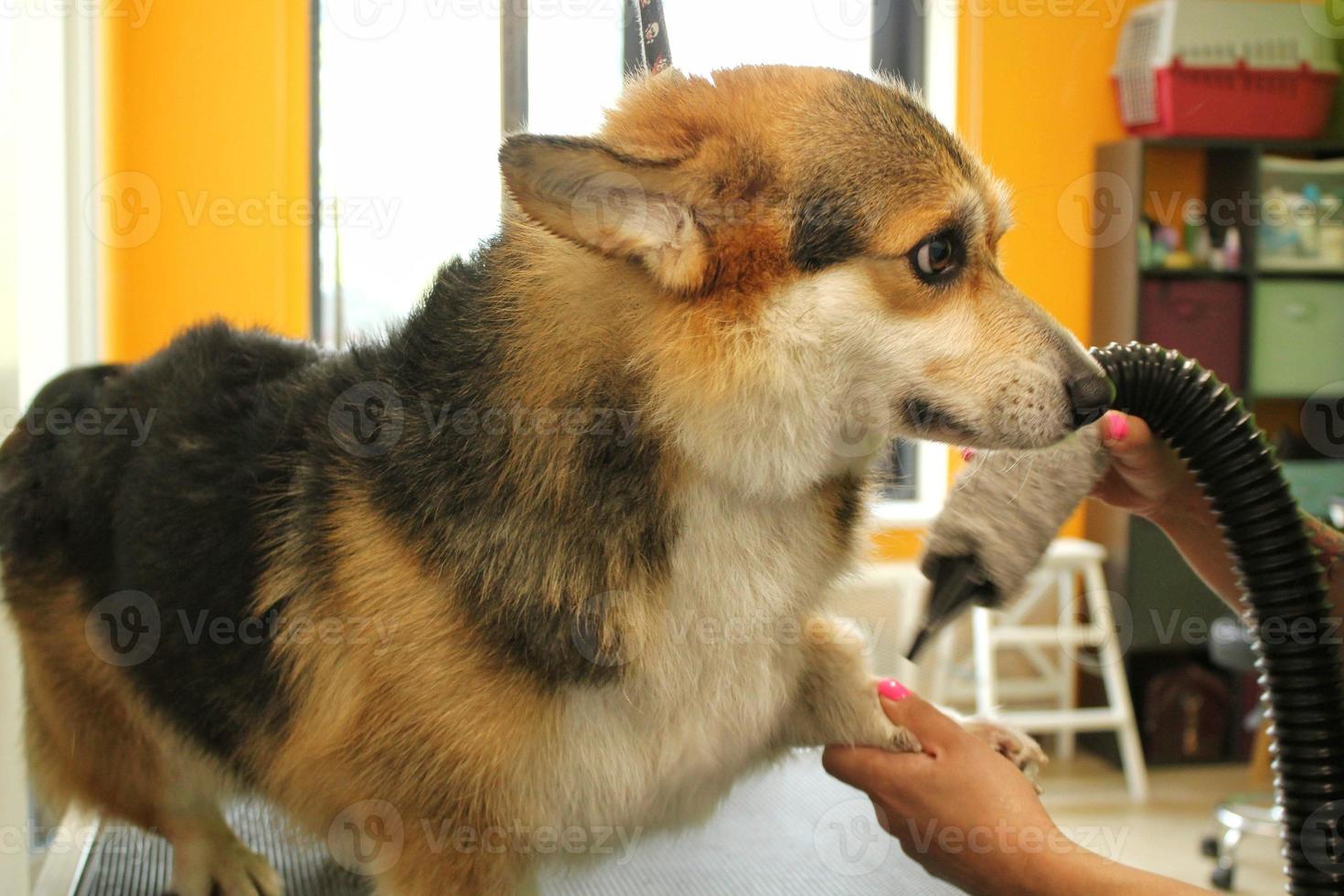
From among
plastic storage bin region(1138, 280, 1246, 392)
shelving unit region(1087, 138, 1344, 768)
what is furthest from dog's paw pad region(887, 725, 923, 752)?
plastic storage bin region(1138, 280, 1246, 392)

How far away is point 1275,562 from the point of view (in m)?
1.36

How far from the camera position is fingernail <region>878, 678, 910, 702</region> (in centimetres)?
130

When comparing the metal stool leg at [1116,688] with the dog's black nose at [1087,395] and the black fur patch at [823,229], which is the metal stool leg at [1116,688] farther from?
the black fur patch at [823,229]

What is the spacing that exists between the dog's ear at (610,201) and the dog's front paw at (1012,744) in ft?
2.12

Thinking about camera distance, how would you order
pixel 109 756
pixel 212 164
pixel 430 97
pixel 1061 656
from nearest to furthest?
pixel 109 756, pixel 212 164, pixel 430 97, pixel 1061 656

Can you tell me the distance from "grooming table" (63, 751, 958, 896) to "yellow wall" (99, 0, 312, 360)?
248 centimetres

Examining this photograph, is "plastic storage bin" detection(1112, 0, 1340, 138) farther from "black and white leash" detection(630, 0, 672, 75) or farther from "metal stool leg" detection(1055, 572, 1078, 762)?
"black and white leash" detection(630, 0, 672, 75)

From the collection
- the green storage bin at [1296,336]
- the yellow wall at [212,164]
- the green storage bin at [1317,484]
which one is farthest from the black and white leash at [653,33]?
the green storage bin at [1296,336]

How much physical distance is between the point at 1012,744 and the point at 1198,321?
3.78 meters

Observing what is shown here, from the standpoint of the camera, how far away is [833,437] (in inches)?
46.4

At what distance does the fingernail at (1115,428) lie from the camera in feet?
4.59

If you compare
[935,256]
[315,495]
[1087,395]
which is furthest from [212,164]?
[1087,395]

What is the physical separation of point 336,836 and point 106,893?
1.57ft

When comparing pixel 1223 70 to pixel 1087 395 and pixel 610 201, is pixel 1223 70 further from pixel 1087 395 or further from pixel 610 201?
pixel 610 201
